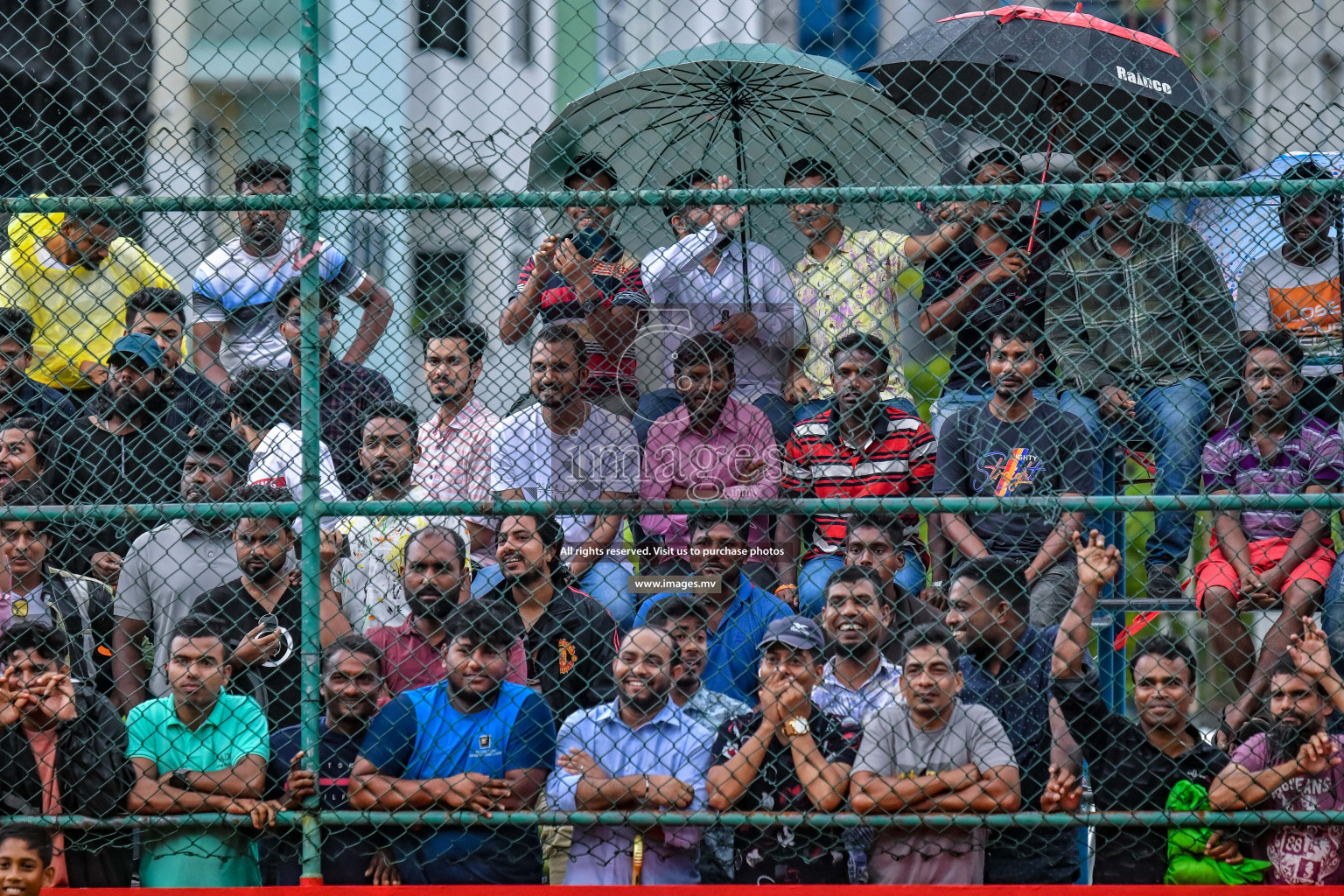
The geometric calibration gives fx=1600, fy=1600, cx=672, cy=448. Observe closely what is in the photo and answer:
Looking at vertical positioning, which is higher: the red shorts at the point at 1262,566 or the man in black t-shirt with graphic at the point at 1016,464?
the man in black t-shirt with graphic at the point at 1016,464

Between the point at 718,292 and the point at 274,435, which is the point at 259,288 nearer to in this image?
the point at 274,435

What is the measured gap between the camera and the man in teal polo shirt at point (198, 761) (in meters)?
4.79

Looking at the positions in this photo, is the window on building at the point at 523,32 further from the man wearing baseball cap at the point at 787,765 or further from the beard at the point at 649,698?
the man wearing baseball cap at the point at 787,765

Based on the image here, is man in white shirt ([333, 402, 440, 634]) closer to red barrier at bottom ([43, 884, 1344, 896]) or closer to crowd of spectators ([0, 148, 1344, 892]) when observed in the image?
crowd of spectators ([0, 148, 1344, 892])

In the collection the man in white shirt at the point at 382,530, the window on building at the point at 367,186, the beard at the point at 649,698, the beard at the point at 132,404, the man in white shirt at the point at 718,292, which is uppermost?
the window on building at the point at 367,186

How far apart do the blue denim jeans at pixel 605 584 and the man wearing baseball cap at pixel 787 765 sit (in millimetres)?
795

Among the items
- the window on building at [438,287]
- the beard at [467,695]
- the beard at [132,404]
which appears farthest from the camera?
the beard at [132,404]

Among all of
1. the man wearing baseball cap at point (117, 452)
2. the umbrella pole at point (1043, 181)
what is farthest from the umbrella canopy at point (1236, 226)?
the man wearing baseball cap at point (117, 452)

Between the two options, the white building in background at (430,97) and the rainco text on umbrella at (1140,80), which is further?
the rainco text on umbrella at (1140,80)

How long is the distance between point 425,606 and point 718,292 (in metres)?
1.53

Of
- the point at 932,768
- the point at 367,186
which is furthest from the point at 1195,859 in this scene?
the point at 367,186

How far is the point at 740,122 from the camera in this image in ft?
19.2

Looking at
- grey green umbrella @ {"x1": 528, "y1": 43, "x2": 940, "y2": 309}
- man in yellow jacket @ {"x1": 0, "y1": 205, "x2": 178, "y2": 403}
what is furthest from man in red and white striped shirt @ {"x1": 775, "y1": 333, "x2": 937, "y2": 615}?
man in yellow jacket @ {"x1": 0, "y1": 205, "x2": 178, "y2": 403}

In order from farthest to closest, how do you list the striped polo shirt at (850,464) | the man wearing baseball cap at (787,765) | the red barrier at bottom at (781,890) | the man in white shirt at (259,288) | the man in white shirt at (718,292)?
the striped polo shirt at (850,464) → the man in white shirt at (718,292) → the man in white shirt at (259,288) → the man wearing baseball cap at (787,765) → the red barrier at bottom at (781,890)
